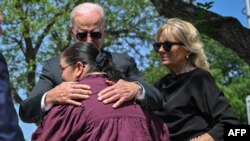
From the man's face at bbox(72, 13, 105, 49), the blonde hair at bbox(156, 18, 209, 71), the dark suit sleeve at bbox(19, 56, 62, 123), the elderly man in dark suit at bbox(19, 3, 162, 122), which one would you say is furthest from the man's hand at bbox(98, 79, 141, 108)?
the blonde hair at bbox(156, 18, 209, 71)

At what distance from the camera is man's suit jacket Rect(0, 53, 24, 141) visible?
246cm

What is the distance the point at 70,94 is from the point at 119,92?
0.25m

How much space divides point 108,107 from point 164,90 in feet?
3.55

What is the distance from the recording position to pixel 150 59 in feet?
65.0

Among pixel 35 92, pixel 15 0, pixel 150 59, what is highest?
pixel 35 92

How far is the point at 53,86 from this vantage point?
3.74m

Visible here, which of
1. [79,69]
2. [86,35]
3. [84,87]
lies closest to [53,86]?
[86,35]

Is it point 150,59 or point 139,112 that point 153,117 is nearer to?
point 139,112

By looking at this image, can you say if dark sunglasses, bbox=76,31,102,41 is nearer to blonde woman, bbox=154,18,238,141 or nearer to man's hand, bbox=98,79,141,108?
blonde woman, bbox=154,18,238,141

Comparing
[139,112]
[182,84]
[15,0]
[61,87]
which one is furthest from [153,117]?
[15,0]

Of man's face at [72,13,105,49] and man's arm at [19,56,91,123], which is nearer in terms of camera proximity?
man's arm at [19,56,91,123]

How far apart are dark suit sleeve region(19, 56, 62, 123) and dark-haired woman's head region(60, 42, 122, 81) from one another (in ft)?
0.99

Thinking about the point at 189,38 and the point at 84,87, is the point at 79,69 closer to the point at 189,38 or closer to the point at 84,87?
the point at 84,87

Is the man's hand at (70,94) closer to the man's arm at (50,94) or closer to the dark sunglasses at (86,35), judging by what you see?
the man's arm at (50,94)
